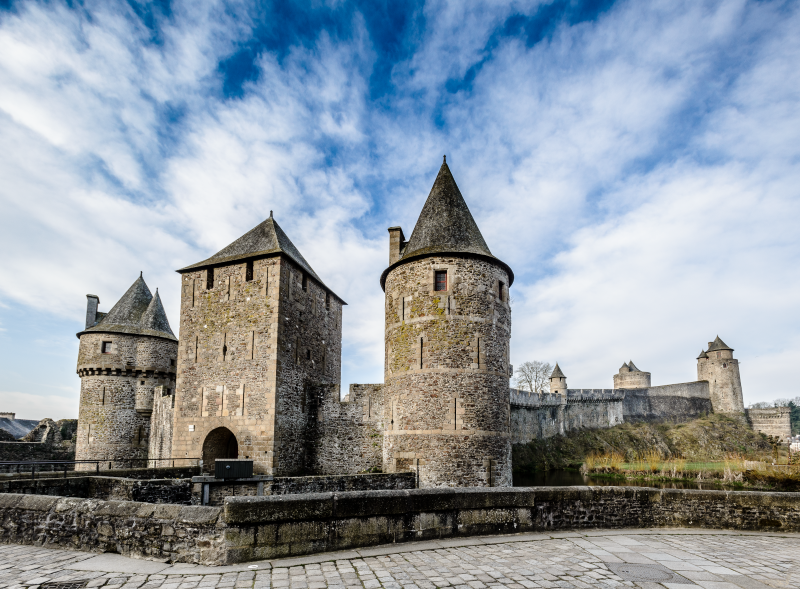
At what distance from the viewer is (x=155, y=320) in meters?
27.3

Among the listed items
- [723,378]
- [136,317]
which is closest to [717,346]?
[723,378]

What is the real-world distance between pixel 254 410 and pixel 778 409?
60665 millimetres

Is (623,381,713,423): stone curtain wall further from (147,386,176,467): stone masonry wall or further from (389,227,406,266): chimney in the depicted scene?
(147,386,176,467): stone masonry wall

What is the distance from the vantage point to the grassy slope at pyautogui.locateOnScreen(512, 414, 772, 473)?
136ft

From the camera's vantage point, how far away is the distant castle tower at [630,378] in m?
64.2

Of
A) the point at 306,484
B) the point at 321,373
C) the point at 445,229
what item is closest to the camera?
the point at 306,484

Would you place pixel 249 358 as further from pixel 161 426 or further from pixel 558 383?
pixel 558 383

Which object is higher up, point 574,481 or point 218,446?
point 218,446

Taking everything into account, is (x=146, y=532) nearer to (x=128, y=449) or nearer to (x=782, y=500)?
(x=782, y=500)

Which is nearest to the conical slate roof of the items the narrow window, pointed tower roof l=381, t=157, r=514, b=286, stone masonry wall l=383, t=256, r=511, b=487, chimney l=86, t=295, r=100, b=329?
pointed tower roof l=381, t=157, r=514, b=286

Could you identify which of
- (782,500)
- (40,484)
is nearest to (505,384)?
(782,500)

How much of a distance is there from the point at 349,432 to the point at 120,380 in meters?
15.3

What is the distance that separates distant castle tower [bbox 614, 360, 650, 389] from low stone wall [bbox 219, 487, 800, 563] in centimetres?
6164

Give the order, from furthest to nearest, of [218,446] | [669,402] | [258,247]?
[669,402], [258,247], [218,446]
